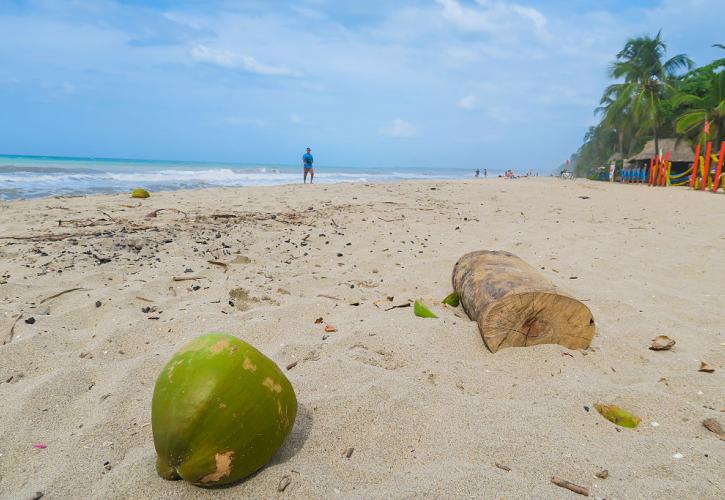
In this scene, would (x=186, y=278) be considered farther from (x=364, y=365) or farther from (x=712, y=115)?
→ (x=712, y=115)

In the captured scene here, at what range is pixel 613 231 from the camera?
6531mm

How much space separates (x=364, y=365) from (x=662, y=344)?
189cm

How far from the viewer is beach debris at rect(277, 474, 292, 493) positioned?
62.4 inches

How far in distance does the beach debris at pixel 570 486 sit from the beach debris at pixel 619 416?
0.57 meters

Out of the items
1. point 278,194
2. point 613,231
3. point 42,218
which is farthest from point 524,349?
point 278,194

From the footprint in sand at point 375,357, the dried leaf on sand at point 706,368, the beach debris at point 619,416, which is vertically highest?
the dried leaf on sand at point 706,368

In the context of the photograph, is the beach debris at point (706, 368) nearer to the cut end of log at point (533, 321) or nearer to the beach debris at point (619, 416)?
the cut end of log at point (533, 321)

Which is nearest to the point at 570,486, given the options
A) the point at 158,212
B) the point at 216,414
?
the point at 216,414

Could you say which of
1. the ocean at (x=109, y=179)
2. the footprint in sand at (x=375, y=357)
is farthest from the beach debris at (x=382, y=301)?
the ocean at (x=109, y=179)

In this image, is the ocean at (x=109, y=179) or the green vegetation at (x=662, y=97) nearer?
the ocean at (x=109, y=179)

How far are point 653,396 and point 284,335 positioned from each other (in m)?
2.06

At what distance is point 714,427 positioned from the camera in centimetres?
200

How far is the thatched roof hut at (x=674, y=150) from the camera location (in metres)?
28.2

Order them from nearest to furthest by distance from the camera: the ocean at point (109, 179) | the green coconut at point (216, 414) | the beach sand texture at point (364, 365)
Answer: the green coconut at point (216, 414) → the beach sand texture at point (364, 365) → the ocean at point (109, 179)
